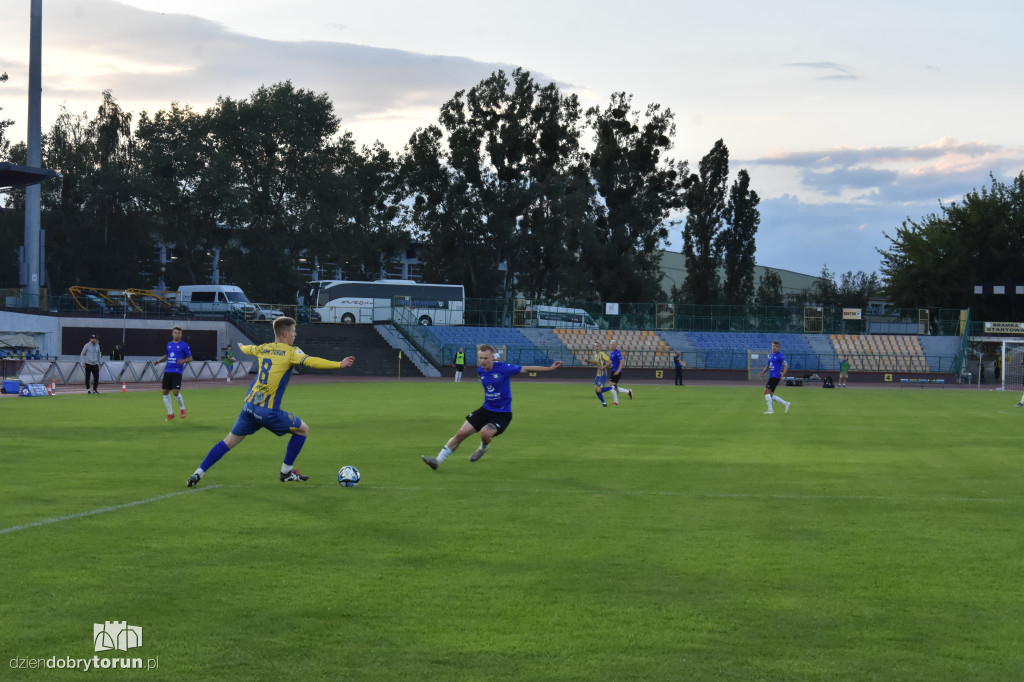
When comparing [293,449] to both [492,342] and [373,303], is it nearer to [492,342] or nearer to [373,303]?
[492,342]

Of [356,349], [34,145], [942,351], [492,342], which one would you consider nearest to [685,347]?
[492,342]

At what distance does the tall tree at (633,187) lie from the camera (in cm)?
8519

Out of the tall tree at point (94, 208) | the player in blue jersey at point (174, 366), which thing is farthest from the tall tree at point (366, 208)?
the player in blue jersey at point (174, 366)

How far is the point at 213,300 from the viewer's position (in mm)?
65562

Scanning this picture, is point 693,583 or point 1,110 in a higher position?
point 1,110

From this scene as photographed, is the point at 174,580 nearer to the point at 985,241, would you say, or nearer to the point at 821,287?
the point at 985,241

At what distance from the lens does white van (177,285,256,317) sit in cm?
6156

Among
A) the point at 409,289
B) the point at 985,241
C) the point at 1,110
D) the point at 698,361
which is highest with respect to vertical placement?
the point at 1,110

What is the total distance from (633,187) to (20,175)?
70.9 m

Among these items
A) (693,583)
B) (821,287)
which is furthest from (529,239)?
(693,583)

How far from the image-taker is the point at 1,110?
6738 centimetres

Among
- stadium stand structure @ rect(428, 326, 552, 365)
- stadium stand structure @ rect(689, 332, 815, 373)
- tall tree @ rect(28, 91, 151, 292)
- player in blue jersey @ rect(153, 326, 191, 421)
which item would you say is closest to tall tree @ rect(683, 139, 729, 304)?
stadium stand structure @ rect(689, 332, 815, 373)

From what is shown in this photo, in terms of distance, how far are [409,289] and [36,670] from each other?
66.5 m

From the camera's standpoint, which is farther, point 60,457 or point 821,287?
point 821,287
